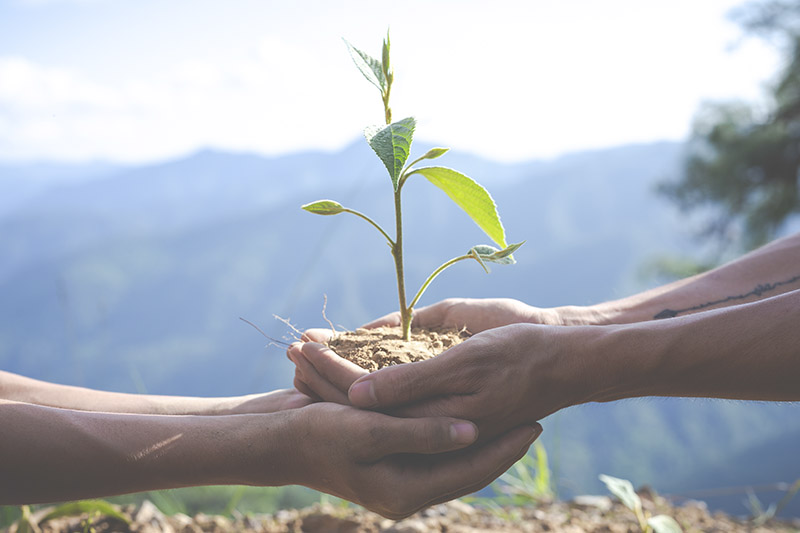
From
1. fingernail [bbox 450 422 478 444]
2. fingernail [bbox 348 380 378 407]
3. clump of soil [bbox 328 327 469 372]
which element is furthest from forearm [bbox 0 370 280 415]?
fingernail [bbox 450 422 478 444]

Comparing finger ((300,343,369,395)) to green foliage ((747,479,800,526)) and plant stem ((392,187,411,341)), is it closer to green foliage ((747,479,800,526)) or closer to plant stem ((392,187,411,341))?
plant stem ((392,187,411,341))

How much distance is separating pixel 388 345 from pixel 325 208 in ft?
0.87

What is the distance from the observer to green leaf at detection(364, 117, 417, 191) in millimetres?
866


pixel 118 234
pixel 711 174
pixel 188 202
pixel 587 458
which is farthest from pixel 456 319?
pixel 188 202

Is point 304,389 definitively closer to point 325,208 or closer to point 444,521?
point 325,208

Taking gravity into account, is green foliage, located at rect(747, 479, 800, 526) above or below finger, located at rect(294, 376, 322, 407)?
below

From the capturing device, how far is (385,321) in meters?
1.24

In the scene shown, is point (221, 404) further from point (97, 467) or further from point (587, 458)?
point (587, 458)

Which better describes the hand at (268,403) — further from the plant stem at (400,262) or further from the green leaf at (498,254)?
the green leaf at (498,254)

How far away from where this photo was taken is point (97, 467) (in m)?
0.82

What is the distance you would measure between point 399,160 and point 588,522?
3.89 ft

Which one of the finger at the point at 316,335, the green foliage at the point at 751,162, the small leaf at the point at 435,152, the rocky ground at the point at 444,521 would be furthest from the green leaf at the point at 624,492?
the green foliage at the point at 751,162

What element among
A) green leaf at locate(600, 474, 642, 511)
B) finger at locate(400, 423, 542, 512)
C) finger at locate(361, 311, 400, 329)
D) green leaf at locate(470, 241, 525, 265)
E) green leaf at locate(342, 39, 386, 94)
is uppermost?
green leaf at locate(342, 39, 386, 94)

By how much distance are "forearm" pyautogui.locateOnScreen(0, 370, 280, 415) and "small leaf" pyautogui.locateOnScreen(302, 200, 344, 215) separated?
40 cm
